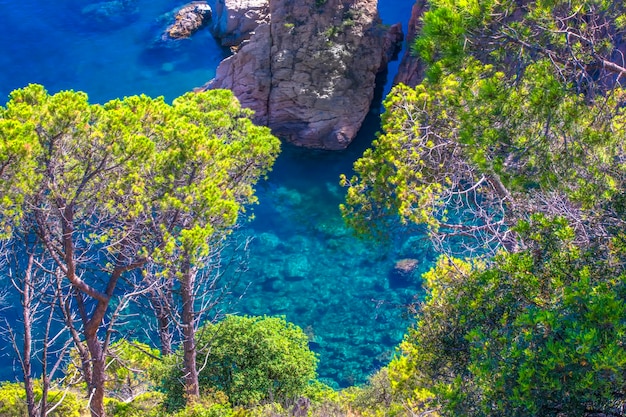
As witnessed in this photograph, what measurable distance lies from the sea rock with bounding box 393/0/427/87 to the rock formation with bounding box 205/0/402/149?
1.15 metres

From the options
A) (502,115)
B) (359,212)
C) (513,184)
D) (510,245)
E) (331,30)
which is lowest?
(331,30)

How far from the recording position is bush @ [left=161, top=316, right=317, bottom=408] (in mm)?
12102

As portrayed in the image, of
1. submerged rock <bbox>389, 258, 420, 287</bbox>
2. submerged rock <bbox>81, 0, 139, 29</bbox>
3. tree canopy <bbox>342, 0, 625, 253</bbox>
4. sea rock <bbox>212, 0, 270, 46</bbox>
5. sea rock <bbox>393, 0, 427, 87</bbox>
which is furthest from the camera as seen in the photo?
submerged rock <bbox>81, 0, 139, 29</bbox>

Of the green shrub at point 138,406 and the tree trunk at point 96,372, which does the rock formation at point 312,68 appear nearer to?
the green shrub at point 138,406

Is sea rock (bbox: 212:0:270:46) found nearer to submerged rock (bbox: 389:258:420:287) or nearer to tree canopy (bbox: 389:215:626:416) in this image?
submerged rock (bbox: 389:258:420:287)

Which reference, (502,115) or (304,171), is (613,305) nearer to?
(502,115)

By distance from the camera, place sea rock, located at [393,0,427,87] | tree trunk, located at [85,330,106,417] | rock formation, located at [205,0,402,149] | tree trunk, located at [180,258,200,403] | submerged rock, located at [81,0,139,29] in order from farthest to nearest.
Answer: submerged rock, located at [81,0,139,29] → rock formation, located at [205,0,402,149] → sea rock, located at [393,0,427,87] → tree trunk, located at [180,258,200,403] → tree trunk, located at [85,330,106,417]

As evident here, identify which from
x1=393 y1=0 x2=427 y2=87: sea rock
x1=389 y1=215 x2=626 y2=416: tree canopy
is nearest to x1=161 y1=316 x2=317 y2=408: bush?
x1=389 y1=215 x2=626 y2=416: tree canopy

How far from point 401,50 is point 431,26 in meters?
23.7

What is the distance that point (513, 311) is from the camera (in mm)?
6129

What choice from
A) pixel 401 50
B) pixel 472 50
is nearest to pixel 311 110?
pixel 401 50

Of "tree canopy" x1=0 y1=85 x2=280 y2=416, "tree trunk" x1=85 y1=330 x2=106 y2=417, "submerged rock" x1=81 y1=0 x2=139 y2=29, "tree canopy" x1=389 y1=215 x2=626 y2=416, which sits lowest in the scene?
"submerged rock" x1=81 y1=0 x2=139 y2=29

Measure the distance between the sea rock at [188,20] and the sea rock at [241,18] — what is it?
7.52 feet

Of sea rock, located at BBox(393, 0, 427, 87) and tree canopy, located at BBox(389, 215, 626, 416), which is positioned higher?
tree canopy, located at BBox(389, 215, 626, 416)
